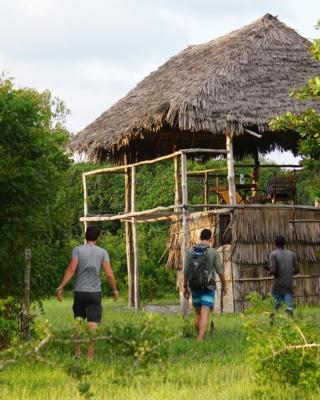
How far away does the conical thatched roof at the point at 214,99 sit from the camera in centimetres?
1638

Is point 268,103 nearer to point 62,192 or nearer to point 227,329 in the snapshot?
point 227,329

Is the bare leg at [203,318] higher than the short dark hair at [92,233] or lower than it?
lower

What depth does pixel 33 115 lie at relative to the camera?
1038cm

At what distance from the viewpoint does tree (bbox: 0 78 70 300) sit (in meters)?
10.1

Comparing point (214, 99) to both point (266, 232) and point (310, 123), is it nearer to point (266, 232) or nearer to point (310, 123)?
point (266, 232)

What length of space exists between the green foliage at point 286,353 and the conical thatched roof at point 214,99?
8.83 m

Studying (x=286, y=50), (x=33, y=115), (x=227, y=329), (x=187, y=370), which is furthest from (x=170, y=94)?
(x=187, y=370)

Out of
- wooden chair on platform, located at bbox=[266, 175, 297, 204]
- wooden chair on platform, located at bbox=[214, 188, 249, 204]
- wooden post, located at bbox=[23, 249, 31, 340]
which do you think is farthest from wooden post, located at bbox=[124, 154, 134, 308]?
wooden post, located at bbox=[23, 249, 31, 340]

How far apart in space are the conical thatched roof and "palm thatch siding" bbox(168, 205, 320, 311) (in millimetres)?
1546

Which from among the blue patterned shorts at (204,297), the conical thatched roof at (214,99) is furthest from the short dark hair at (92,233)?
the conical thatched roof at (214,99)

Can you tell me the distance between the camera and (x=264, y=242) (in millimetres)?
16812

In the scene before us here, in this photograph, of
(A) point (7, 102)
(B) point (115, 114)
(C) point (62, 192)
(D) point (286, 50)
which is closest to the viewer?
(A) point (7, 102)

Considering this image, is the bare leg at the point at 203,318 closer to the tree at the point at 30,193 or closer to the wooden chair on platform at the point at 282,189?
the tree at the point at 30,193

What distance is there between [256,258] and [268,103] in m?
2.81
